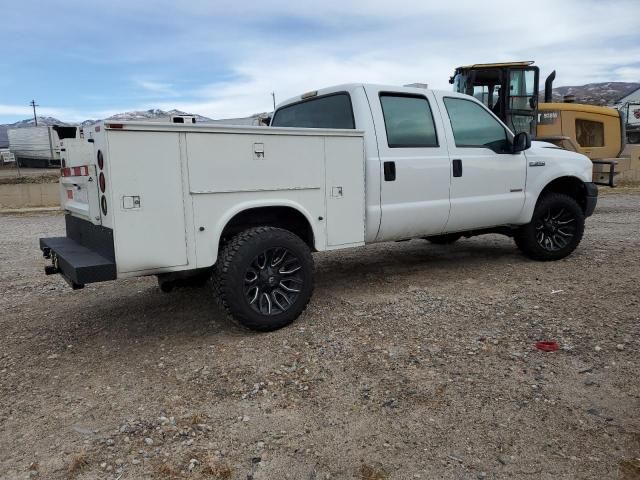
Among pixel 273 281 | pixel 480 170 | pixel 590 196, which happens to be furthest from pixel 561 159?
pixel 273 281

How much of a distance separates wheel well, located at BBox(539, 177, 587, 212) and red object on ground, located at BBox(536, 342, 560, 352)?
3.14 metres

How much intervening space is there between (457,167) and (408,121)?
2.39 feet

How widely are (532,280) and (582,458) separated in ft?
10.9

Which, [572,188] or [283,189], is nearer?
[283,189]

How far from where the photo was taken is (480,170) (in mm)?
5613

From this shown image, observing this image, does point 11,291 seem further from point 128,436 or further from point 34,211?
point 34,211

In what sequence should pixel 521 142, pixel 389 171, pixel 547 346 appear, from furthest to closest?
pixel 521 142, pixel 389 171, pixel 547 346

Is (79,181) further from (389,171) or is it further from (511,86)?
(511,86)

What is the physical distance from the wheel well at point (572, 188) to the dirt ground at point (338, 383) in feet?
4.18

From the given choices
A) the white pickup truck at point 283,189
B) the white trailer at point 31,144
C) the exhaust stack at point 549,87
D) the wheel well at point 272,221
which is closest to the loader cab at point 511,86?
the exhaust stack at point 549,87

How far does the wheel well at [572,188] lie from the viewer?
657 cm

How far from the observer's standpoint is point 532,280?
18.6 feet

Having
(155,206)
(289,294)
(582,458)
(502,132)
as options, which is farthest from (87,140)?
(502,132)

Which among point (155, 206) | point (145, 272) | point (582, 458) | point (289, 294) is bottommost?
point (582, 458)
